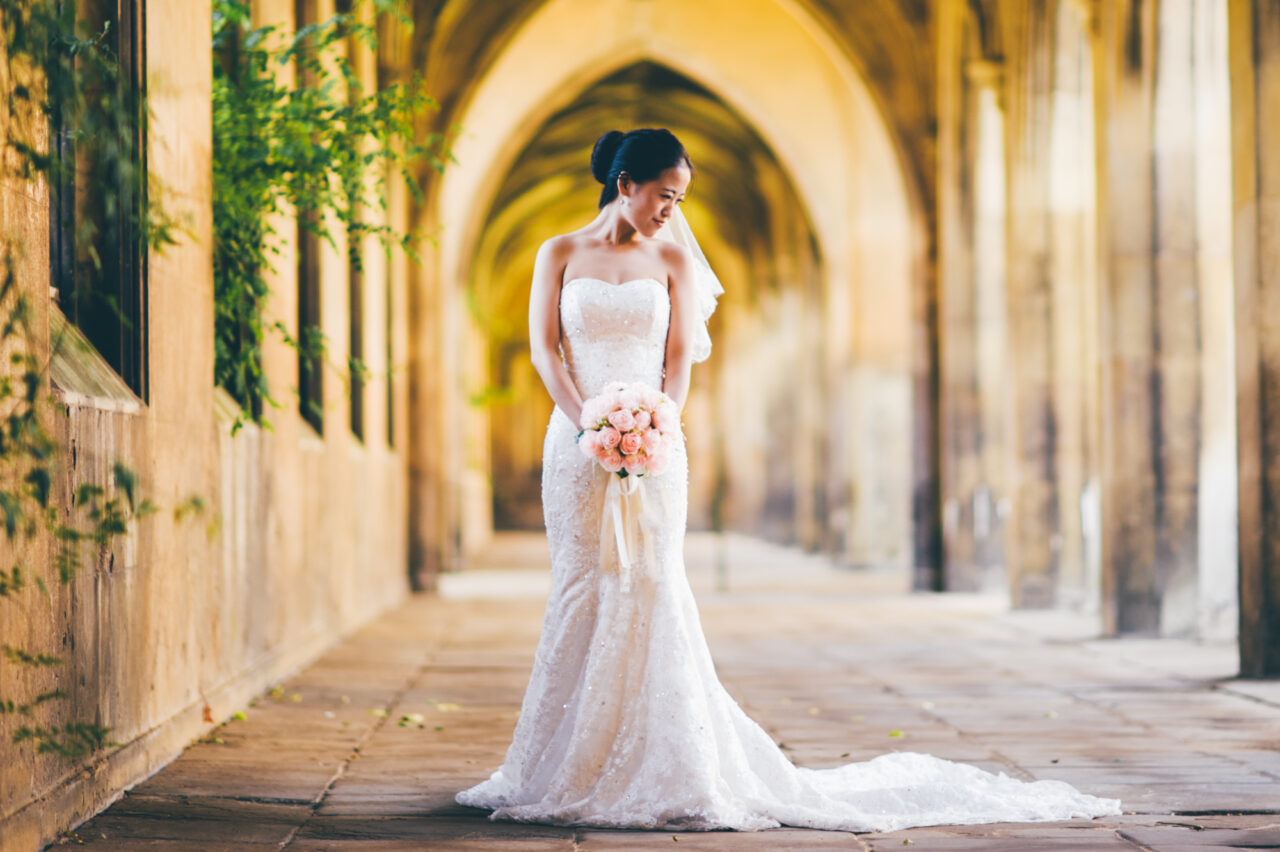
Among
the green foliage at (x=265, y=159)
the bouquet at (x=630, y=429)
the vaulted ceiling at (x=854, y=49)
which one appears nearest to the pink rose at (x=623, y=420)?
the bouquet at (x=630, y=429)

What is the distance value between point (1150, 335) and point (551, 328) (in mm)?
5698

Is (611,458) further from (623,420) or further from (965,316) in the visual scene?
(965,316)

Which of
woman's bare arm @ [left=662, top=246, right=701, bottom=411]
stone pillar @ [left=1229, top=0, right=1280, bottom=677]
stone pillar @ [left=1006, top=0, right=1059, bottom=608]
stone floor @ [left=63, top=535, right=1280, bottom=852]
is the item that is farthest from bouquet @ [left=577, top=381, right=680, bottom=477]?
stone pillar @ [left=1006, top=0, right=1059, bottom=608]

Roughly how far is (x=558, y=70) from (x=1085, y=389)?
429 inches

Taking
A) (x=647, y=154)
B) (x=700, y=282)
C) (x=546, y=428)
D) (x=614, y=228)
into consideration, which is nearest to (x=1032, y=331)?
(x=546, y=428)

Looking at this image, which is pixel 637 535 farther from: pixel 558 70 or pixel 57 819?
pixel 558 70

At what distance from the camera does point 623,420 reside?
3.86 meters

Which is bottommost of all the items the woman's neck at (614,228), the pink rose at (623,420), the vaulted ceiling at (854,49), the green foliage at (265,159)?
the pink rose at (623,420)

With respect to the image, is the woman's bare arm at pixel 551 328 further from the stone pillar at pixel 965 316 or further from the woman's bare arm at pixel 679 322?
the stone pillar at pixel 965 316

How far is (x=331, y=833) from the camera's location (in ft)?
12.3

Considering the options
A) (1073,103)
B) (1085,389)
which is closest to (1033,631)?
(1085,389)

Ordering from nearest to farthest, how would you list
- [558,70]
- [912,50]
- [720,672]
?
[720,672], [912,50], [558,70]

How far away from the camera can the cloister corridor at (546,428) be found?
380 cm

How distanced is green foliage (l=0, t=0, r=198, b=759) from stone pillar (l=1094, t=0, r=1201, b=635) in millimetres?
6215
